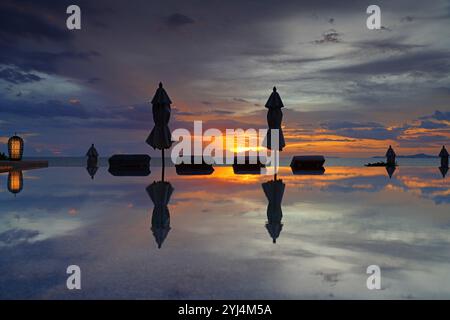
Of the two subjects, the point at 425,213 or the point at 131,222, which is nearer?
the point at 131,222

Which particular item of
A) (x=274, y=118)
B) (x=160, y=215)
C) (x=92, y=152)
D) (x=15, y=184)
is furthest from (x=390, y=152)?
(x=160, y=215)

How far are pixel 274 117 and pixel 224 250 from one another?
14294mm

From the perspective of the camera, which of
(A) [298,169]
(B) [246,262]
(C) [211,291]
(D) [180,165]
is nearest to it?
(C) [211,291]

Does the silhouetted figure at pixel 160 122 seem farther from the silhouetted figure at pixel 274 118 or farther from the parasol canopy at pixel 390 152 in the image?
the parasol canopy at pixel 390 152

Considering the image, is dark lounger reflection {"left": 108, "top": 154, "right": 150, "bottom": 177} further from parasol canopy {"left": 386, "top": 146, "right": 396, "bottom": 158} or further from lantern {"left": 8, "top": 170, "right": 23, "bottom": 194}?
parasol canopy {"left": 386, "top": 146, "right": 396, "bottom": 158}

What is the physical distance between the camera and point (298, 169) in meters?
26.3

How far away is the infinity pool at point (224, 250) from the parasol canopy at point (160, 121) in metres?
9.14

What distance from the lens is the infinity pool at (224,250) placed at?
3.60m

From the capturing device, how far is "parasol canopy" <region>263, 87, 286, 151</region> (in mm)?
18625

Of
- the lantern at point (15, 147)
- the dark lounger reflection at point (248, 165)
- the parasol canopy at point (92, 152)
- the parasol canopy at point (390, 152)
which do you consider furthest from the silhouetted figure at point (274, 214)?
the lantern at point (15, 147)

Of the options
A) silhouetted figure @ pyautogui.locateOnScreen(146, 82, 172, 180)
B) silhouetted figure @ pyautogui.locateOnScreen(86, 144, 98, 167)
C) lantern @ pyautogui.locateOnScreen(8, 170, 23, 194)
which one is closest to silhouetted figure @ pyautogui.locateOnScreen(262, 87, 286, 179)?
silhouetted figure @ pyautogui.locateOnScreen(146, 82, 172, 180)
